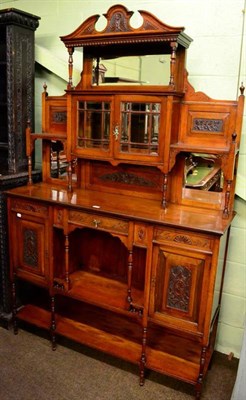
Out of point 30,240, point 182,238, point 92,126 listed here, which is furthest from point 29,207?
point 182,238

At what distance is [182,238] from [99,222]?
1.68 feet

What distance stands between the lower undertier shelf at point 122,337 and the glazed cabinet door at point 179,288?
0.20 m

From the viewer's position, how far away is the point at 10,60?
2578 millimetres

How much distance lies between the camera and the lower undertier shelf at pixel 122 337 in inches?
89.1

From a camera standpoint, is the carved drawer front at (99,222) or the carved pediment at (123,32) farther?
the carved drawer front at (99,222)

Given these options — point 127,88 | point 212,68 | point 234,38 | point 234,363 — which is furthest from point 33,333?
point 234,38

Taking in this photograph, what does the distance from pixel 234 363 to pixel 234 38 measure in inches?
82.1

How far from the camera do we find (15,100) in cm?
265

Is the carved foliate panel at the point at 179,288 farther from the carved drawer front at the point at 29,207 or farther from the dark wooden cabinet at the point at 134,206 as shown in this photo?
the carved drawer front at the point at 29,207

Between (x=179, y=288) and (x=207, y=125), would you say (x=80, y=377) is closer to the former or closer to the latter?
(x=179, y=288)

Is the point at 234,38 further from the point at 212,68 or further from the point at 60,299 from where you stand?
the point at 60,299

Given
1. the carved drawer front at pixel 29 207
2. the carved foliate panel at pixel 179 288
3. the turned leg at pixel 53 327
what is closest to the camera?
the carved foliate panel at pixel 179 288

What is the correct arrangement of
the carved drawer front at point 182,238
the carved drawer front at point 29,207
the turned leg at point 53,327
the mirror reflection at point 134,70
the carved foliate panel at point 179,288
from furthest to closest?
1. the turned leg at point 53,327
2. the carved drawer front at point 29,207
3. the mirror reflection at point 134,70
4. the carved foliate panel at point 179,288
5. the carved drawer front at point 182,238

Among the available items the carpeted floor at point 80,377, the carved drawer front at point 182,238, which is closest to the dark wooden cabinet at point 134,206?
the carved drawer front at point 182,238
